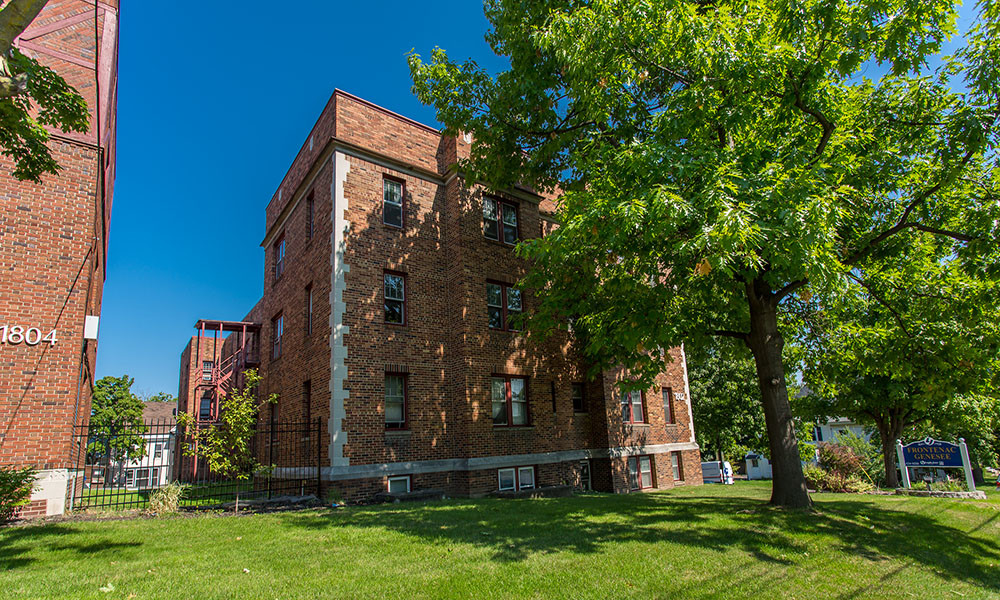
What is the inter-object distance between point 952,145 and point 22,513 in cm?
1760

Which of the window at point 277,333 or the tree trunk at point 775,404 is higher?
the window at point 277,333

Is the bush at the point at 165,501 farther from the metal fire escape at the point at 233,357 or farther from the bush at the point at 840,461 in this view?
the bush at the point at 840,461

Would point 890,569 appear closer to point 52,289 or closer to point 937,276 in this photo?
point 937,276

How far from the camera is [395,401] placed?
1469cm

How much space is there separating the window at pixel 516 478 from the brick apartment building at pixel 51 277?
10008 millimetres

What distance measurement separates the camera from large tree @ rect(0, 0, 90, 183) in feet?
17.4

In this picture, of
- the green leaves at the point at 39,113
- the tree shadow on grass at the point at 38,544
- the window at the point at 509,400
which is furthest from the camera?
the window at the point at 509,400

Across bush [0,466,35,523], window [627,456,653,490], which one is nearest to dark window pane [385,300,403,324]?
bush [0,466,35,523]

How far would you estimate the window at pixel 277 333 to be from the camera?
19.2m

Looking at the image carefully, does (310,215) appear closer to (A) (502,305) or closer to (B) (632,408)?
(A) (502,305)

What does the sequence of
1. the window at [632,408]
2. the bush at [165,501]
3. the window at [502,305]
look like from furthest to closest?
Result: 1. the window at [632,408]
2. the window at [502,305]
3. the bush at [165,501]

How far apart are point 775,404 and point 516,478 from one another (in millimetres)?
7610

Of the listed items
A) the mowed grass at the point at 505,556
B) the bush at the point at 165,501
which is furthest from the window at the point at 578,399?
the bush at the point at 165,501

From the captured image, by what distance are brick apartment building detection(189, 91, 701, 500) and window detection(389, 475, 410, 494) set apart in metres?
0.04
